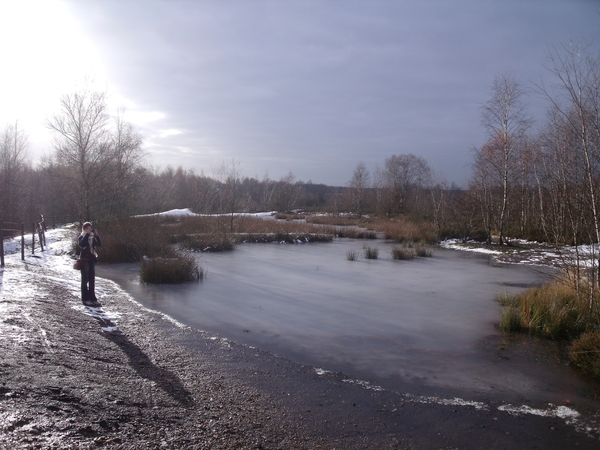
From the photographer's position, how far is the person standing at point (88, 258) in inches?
361

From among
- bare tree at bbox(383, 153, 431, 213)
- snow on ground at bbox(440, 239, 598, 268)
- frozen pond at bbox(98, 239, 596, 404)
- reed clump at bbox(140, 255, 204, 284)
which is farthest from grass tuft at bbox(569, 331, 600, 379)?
bare tree at bbox(383, 153, 431, 213)

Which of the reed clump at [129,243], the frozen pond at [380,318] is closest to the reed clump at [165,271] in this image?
the frozen pond at [380,318]

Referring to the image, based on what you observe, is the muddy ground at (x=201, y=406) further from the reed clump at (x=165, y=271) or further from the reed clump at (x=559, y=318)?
the reed clump at (x=165, y=271)

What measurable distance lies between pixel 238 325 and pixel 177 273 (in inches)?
199

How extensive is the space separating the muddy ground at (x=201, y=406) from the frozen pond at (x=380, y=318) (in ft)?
2.34

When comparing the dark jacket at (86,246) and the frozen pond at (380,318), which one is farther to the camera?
the dark jacket at (86,246)

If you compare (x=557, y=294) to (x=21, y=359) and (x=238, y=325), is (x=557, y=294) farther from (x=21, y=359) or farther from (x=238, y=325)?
(x=21, y=359)

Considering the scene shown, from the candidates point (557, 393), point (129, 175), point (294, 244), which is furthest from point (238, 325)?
point (129, 175)

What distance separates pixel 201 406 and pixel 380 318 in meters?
5.41

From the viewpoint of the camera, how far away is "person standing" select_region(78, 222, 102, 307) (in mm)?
9172

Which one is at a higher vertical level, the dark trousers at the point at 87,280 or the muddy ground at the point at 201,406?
the dark trousers at the point at 87,280

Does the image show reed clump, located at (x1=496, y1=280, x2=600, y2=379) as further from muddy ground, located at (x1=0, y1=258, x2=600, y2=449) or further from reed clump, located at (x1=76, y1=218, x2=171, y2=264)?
reed clump, located at (x1=76, y1=218, x2=171, y2=264)

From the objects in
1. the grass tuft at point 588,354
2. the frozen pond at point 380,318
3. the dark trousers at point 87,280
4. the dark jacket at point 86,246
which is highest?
the dark jacket at point 86,246

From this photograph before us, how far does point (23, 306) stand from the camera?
25.1 ft
